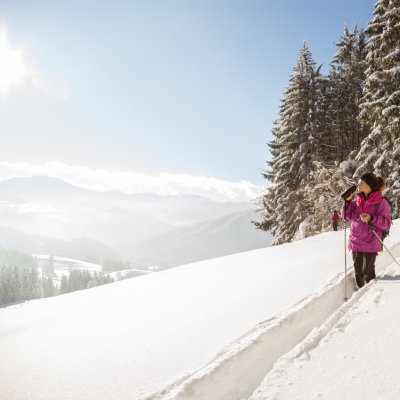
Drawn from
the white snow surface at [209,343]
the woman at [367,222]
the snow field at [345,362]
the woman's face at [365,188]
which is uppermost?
the woman's face at [365,188]

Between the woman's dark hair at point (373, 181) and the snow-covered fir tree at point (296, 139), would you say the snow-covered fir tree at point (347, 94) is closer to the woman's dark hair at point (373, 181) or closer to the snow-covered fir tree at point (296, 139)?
the snow-covered fir tree at point (296, 139)

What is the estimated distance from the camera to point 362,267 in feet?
17.6

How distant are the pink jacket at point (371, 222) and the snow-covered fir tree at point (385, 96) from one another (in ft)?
36.9

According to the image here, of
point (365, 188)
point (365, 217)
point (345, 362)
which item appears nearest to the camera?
point (345, 362)

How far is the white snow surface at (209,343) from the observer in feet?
7.68

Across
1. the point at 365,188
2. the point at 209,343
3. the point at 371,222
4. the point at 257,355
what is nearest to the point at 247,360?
the point at 257,355

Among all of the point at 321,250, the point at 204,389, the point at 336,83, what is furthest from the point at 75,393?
the point at 336,83

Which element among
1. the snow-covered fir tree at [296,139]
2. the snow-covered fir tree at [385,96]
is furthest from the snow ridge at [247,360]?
the snow-covered fir tree at [296,139]

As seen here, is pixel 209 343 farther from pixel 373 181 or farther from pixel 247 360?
pixel 373 181

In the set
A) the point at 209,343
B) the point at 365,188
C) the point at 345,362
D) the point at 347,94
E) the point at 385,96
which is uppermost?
the point at 347,94

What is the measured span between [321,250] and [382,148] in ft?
32.8

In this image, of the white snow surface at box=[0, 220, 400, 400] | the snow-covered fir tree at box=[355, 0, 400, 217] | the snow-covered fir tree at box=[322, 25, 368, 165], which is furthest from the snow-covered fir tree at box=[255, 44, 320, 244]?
the white snow surface at box=[0, 220, 400, 400]

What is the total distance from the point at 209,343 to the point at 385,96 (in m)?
16.5

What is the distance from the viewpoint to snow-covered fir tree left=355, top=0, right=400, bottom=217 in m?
15.1
